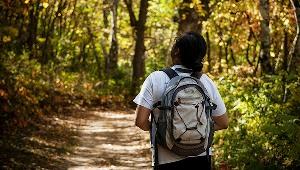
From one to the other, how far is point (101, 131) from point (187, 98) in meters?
11.4


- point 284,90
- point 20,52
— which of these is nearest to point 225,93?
point 284,90

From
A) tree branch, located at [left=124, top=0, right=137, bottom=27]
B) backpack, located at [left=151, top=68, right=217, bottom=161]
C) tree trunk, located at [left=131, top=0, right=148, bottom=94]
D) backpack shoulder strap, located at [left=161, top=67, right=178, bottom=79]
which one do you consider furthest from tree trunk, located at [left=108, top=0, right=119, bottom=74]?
backpack, located at [left=151, top=68, right=217, bottom=161]

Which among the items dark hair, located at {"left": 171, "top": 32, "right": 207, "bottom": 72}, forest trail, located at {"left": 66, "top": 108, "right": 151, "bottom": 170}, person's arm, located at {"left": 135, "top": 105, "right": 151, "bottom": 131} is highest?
dark hair, located at {"left": 171, "top": 32, "right": 207, "bottom": 72}

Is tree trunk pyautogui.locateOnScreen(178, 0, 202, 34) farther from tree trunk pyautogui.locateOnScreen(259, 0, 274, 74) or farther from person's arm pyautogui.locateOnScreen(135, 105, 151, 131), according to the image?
person's arm pyautogui.locateOnScreen(135, 105, 151, 131)

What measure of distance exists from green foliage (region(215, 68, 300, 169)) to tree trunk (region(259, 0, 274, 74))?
0.41m

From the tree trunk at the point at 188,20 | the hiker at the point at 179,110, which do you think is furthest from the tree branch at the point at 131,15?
the hiker at the point at 179,110

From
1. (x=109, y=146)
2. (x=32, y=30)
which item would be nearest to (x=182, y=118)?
(x=109, y=146)

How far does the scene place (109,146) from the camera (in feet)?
40.6

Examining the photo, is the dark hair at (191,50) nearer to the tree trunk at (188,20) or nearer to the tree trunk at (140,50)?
the tree trunk at (188,20)

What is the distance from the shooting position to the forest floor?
9.80 m

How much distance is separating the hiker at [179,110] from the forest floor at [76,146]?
5806 mm

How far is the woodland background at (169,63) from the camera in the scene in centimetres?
823

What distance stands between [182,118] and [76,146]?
888 centimetres

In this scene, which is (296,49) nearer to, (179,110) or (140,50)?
(179,110)
